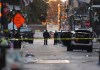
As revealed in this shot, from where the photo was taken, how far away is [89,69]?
16.9 m

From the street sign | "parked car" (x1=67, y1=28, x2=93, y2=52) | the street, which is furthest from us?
"parked car" (x1=67, y1=28, x2=93, y2=52)

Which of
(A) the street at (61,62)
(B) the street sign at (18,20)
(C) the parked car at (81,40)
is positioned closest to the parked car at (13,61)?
(A) the street at (61,62)

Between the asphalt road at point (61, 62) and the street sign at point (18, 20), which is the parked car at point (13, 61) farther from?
the street sign at point (18, 20)

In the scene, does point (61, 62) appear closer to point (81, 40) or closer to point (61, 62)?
point (61, 62)

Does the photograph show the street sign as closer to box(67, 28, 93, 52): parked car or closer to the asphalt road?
the asphalt road

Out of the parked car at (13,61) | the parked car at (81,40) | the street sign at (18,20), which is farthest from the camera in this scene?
the parked car at (81,40)

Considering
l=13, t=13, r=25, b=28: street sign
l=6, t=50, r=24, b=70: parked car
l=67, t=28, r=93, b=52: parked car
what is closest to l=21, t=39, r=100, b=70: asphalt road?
l=67, t=28, r=93, b=52: parked car

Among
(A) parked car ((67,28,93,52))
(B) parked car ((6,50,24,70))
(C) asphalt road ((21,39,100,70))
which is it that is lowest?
(C) asphalt road ((21,39,100,70))

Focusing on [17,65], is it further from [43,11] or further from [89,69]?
[43,11]

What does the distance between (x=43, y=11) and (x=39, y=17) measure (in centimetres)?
226

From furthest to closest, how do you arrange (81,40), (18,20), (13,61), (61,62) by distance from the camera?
(81,40) → (18,20) → (61,62) → (13,61)

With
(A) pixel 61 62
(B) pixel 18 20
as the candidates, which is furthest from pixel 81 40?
(A) pixel 61 62

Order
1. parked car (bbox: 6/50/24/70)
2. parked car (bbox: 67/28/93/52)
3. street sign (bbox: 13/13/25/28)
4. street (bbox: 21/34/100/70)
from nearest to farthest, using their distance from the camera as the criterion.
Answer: parked car (bbox: 6/50/24/70) < street (bbox: 21/34/100/70) < street sign (bbox: 13/13/25/28) < parked car (bbox: 67/28/93/52)

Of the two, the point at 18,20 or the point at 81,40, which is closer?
the point at 18,20
